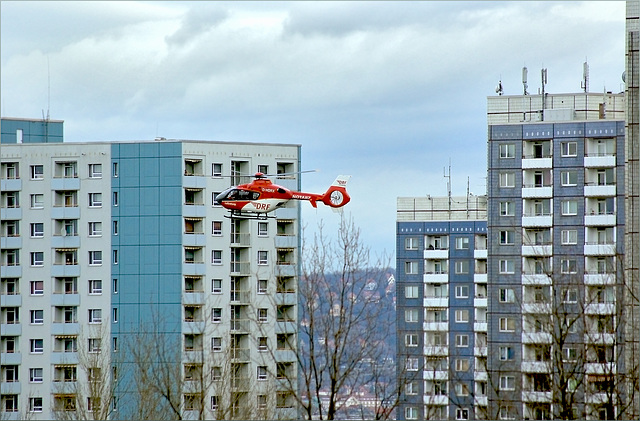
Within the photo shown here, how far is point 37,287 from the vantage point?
74.0ft

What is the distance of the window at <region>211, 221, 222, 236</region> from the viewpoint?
874 inches

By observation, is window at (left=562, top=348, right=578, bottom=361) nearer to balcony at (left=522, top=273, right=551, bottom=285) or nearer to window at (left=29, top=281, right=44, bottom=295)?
balcony at (left=522, top=273, right=551, bottom=285)

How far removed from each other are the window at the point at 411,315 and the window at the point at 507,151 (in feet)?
39.4

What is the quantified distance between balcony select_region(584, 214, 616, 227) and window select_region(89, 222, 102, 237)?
934 cm

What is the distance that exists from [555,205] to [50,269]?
9828 mm

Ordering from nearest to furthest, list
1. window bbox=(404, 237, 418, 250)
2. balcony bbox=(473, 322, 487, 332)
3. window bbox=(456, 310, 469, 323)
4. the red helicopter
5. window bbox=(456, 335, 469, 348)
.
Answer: the red helicopter → balcony bbox=(473, 322, 487, 332) → window bbox=(456, 335, 469, 348) → window bbox=(456, 310, 469, 323) → window bbox=(404, 237, 418, 250)

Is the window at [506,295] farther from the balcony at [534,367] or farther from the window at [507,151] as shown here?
the window at [507,151]

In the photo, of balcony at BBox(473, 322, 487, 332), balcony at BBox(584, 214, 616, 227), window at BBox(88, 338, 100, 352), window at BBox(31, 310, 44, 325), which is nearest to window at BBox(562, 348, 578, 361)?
balcony at BBox(584, 214, 616, 227)

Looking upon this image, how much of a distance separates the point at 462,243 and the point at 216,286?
11157 mm

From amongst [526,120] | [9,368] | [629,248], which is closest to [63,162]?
[9,368]

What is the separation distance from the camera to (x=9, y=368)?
72.0ft

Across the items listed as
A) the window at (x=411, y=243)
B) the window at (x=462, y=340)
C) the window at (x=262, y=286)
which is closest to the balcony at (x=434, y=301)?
the window at (x=462, y=340)

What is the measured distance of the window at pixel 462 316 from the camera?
3155 centimetres

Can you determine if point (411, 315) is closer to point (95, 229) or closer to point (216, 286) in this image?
point (216, 286)
